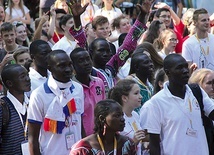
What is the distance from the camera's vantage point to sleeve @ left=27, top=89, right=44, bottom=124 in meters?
7.04

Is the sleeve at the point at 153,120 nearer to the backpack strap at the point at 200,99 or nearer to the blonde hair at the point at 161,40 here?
the backpack strap at the point at 200,99

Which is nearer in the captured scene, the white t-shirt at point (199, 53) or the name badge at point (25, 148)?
the name badge at point (25, 148)

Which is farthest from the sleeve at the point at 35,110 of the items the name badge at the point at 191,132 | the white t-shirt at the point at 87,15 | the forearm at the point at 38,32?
the white t-shirt at the point at 87,15

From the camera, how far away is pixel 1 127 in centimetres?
724

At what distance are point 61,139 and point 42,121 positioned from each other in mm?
247

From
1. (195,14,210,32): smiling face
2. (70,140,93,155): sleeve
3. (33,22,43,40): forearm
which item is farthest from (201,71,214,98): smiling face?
(33,22,43,40): forearm

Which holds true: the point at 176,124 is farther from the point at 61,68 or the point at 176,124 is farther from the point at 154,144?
the point at 61,68

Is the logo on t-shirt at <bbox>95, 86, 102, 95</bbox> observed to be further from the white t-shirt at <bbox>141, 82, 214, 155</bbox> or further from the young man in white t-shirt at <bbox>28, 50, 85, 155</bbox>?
the white t-shirt at <bbox>141, 82, 214, 155</bbox>

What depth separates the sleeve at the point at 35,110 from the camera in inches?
277

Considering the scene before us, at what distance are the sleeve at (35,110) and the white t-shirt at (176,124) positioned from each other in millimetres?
1022

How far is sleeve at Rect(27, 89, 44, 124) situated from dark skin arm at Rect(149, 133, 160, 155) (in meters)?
1.07

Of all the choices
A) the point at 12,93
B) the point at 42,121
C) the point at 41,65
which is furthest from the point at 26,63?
the point at 42,121

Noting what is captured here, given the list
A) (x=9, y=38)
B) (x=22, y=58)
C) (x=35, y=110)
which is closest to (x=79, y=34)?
(x=22, y=58)

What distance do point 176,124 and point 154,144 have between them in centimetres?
28
